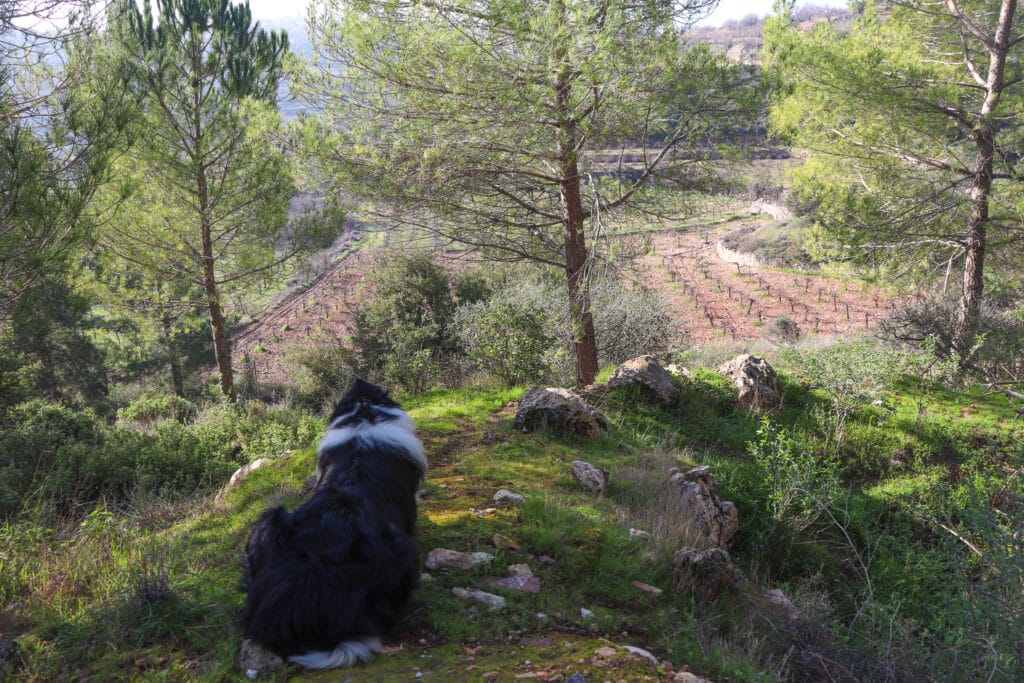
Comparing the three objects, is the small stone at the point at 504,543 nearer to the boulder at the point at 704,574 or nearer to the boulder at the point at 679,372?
the boulder at the point at 704,574

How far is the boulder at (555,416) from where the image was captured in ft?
22.2

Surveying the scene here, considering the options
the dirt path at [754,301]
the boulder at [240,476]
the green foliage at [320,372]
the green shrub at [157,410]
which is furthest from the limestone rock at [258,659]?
the dirt path at [754,301]

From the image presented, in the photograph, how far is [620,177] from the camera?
7992mm

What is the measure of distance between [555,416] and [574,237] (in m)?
2.71

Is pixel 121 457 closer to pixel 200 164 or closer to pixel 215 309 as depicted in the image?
pixel 215 309

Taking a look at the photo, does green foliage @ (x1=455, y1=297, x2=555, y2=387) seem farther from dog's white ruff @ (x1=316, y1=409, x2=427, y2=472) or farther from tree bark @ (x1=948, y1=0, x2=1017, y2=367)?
tree bark @ (x1=948, y1=0, x2=1017, y2=367)

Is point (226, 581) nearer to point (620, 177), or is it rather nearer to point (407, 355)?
point (620, 177)

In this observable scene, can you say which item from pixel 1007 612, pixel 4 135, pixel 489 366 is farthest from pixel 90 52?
pixel 1007 612

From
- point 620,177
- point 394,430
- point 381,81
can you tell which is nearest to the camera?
point 394,430

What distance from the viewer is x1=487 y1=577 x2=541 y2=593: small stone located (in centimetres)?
362

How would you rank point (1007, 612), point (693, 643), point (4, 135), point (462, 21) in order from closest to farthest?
point (1007, 612)
point (693, 643)
point (4, 135)
point (462, 21)

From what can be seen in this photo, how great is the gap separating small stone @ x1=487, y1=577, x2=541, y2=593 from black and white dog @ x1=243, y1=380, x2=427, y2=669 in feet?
1.83

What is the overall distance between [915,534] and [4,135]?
1031 centimetres

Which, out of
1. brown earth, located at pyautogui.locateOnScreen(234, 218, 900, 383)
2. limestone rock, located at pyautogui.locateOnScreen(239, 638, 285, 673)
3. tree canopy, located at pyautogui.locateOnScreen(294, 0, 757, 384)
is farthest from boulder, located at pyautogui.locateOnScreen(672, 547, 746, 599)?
brown earth, located at pyautogui.locateOnScreen(234, 218, 900, 383)
